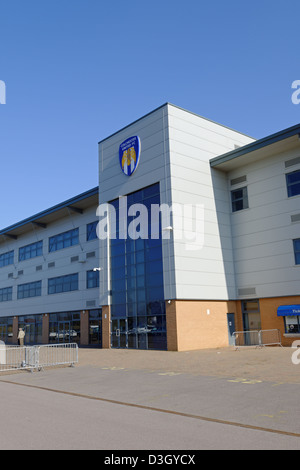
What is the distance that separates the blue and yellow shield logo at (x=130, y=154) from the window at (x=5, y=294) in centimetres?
2553

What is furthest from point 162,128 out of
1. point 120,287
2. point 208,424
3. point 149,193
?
point 208,424

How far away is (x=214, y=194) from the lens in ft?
90.9

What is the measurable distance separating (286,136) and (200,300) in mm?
10795

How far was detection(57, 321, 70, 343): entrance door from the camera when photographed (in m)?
36.9

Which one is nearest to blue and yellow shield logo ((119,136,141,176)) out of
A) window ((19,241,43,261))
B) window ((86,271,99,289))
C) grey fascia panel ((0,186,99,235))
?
grey fascia panel ((0,186,99,235))

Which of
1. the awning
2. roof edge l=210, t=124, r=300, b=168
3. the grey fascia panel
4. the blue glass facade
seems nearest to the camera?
the awning

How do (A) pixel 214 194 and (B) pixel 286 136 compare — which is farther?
(A) pixel 214 194

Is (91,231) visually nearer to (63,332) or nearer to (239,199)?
(63,332)

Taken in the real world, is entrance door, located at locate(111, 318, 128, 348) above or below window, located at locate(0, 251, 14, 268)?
below

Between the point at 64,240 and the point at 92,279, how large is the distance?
6.41 meters

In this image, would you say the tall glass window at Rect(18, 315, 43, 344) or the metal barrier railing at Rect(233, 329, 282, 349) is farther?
the tall glass window at Rect(18, 315, 43, 344)

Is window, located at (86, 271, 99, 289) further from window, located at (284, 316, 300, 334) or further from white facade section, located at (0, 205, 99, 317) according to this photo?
window, located at (284, 316, 300, 334)

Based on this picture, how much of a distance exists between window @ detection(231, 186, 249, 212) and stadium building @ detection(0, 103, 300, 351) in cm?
7
